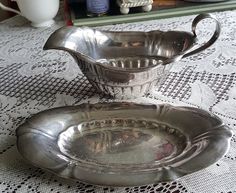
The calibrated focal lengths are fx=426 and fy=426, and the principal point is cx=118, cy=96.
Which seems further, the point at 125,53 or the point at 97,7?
the point at 97,7

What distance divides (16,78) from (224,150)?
0.40 metres

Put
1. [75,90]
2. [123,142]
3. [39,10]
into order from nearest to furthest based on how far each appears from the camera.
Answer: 1. [123,142]
2. [75,90]
3. [39,10]

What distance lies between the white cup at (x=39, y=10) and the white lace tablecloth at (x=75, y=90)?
0.08ft

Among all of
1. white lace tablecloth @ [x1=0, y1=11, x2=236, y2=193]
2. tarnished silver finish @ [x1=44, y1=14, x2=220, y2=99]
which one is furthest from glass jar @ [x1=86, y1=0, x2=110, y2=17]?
tarnished silver finish @ [x1=44, y1=14, x2=220, y2=99]

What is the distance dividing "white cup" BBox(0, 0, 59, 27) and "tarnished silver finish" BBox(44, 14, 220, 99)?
0.90 ft

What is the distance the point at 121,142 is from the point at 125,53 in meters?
0.21

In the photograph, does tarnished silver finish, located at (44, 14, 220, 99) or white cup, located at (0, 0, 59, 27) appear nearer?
tarnished silver finish, located at (44, 14, 220, 99)

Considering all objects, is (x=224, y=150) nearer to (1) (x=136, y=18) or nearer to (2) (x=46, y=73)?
(2) (x=46, y=73)

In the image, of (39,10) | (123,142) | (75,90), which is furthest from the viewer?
(39,10)

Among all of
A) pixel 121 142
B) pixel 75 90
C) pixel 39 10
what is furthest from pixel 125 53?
pixel 39 10

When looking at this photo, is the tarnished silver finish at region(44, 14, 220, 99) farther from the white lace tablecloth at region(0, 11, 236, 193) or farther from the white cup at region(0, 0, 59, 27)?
the white cup at region(0, 0, 59, 27)

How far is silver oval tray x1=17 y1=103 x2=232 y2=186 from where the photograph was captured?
0.41m

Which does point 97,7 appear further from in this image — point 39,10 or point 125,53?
point 125,53

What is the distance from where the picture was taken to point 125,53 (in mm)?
656
